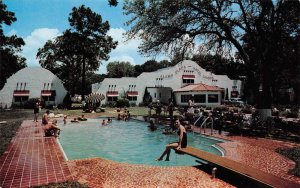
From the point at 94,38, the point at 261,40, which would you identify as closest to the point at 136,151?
the point at 261,40

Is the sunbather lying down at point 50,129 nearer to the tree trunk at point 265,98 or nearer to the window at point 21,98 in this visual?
the tree trunk at point 265,98

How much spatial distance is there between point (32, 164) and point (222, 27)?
18.3 m

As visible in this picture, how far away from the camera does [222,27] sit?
23.1 metres

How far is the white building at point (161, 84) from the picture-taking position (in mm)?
45062

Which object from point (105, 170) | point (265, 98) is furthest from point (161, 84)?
point (105, 170)

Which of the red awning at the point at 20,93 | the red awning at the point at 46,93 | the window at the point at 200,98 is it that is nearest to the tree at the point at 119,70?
the red awning at the point at 46,93

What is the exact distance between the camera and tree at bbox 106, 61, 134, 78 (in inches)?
3570

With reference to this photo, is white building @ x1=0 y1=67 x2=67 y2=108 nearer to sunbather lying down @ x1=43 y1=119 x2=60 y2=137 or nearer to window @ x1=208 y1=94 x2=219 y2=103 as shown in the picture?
window @ x1=208 y1=94 x2=219 y2=103

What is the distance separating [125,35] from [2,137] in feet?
43.6

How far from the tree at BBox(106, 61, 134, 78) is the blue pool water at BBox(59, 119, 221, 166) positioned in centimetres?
6511

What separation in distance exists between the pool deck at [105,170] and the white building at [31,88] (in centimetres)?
3116

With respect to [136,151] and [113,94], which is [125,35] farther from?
[113,94]

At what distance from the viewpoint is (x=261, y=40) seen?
858 inches

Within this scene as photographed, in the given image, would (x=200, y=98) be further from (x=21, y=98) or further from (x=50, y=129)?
(x=50, y=129)
